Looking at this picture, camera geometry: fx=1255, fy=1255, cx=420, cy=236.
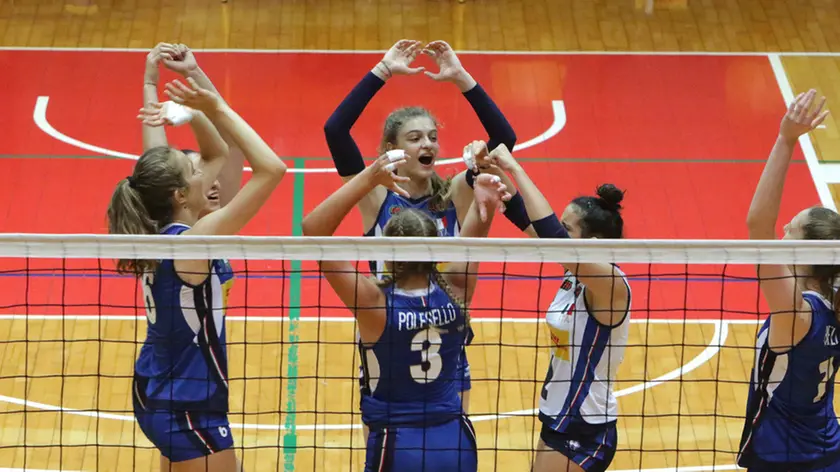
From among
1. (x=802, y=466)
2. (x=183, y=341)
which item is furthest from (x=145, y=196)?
(x=802, y=466)

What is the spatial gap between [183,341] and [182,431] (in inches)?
13.8

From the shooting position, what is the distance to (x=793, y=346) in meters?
4.64

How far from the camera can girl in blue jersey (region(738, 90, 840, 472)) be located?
461 centimetres

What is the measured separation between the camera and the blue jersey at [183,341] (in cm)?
459

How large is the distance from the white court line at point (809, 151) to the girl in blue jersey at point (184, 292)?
229 inches

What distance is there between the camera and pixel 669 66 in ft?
40.4

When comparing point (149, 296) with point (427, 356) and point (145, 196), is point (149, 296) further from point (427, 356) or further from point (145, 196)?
point (427, 356)

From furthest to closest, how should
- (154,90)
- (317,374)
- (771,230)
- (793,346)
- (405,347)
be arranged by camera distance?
1. (317,374)
2. (154,90)
3. (771,230)
4. (793,346)
5. (405,347)

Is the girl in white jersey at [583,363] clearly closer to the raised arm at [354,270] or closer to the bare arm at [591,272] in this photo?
the bare arm at [591,272]

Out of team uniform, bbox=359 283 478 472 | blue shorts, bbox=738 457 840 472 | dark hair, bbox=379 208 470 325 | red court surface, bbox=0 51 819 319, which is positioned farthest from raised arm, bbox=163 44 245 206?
red court surface, bbox=0 51 819 319

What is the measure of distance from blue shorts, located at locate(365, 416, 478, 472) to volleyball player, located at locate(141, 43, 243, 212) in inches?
56.3

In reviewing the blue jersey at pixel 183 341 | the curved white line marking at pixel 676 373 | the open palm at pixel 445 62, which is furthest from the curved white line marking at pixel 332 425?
the blue jersey at pixel 183 341

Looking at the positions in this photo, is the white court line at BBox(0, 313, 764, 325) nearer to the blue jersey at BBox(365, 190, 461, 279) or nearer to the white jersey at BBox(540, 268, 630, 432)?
the blue jersey at BBox(365, 190, 461, 279)

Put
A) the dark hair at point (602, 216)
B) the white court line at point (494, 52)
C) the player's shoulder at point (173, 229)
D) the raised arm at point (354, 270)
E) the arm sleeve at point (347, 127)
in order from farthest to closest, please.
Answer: the white court line at point (494, 52) → the arm sleeve at point (347, 127) → the dark hair at point (602, 216) → the player's shoulder at point (173, 229) → the raised arm at point (354, 270)
